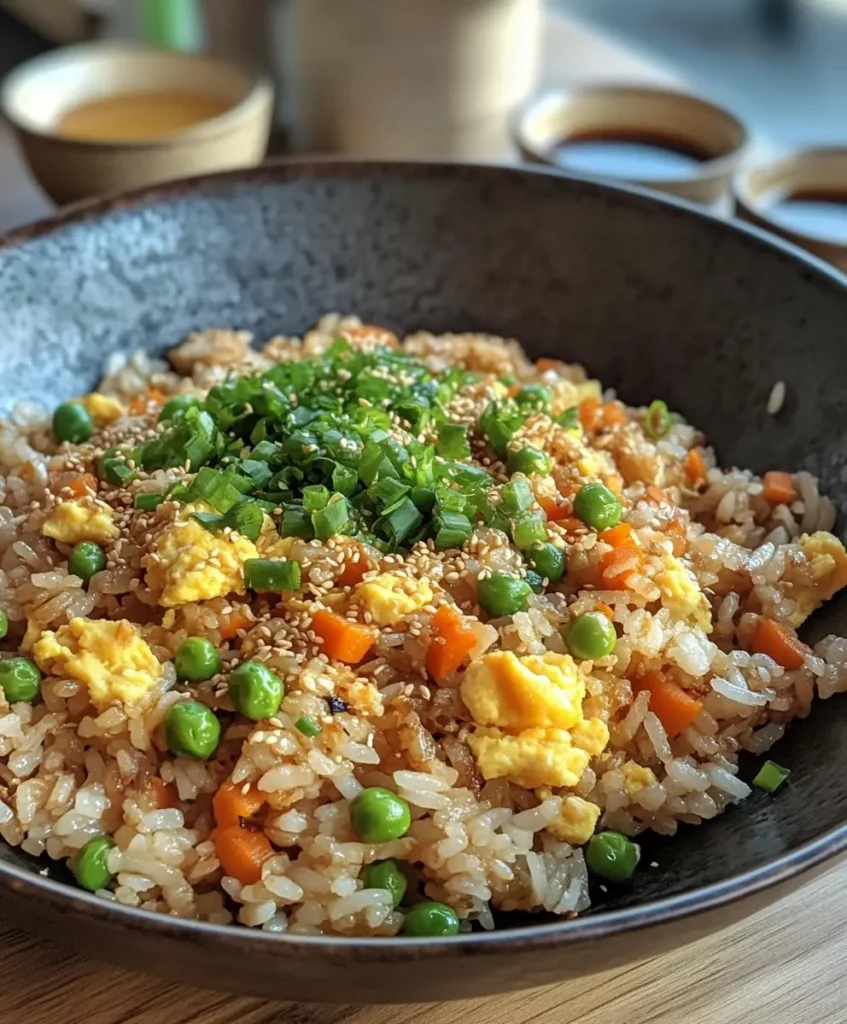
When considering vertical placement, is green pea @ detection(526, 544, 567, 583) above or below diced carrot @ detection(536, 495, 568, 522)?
below

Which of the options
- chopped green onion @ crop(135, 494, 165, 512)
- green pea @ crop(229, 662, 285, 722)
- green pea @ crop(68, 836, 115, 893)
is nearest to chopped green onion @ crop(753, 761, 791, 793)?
green pea @ crop(229, 662, 285, 722)

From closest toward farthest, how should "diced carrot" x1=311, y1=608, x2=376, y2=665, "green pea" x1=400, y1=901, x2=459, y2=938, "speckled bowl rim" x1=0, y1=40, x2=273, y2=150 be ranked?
"green pea" x1=400, y1=901, x2=459, y2=938
"diced carrot" x1=311, y1=608, x2=376, y2=665
"speckled bowl rim" x1=0, y1=40, x2=273, y2=150

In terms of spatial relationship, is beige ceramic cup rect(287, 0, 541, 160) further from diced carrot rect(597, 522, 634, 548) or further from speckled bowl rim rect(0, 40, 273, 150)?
diced carrot rect(597, 522, 634, 548)

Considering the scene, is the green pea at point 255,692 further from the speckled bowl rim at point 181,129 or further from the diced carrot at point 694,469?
the speckled bowl rim at point 181,129

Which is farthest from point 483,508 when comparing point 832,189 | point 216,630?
point 832,189

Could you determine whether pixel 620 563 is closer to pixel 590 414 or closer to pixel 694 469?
pixel 694 469

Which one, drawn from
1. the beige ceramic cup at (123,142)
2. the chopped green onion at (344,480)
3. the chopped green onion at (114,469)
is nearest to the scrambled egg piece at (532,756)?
the chopped green onion at (344,480)

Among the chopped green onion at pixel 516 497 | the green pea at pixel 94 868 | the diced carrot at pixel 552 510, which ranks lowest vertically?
the green pea at pixel 94 868
